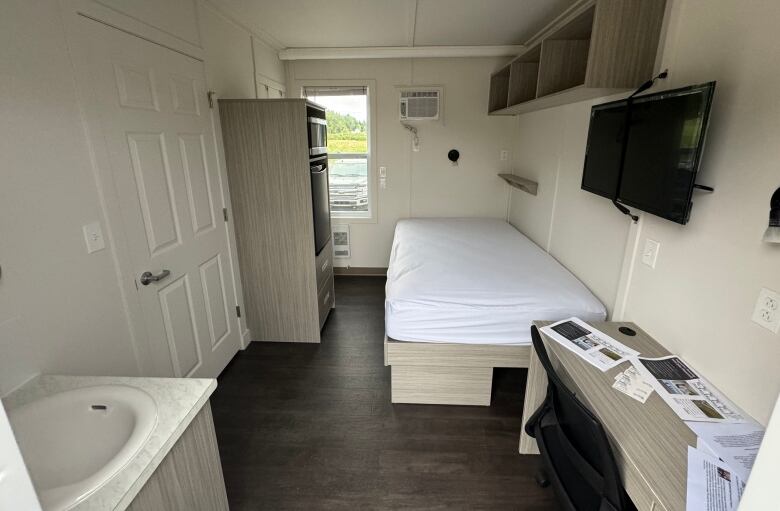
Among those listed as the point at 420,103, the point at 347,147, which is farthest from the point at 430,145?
the point at 347,147

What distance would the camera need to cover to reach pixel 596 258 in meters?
2.14

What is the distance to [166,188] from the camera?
6.26 ft

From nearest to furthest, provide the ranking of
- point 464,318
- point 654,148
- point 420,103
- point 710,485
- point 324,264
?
point 710,485 → point 654,148 → point 464,318 → point 324,264 → point 420,103

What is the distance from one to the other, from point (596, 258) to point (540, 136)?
4.80 ft

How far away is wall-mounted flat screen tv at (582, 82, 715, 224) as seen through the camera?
4.08 ft

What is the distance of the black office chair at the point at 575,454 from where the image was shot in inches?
41.3

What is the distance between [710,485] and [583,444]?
332mm

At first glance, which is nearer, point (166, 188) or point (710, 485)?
point (710, 485)

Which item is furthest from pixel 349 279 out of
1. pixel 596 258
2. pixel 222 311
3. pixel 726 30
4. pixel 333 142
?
pixel 726 30

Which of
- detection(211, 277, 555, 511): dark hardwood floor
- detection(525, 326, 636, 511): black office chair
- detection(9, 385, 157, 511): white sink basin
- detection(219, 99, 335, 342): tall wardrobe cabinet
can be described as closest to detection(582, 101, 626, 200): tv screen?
detection(525, 326, 636, 511): black office chair

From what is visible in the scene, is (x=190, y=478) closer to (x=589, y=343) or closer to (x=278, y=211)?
(x=589, y=343)

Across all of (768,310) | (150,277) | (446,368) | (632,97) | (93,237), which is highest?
(632,97)

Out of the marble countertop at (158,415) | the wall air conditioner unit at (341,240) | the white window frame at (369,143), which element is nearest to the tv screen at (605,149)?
the marble countertop at (158,415)

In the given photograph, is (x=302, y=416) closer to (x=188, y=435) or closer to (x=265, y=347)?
(x=265, y=347)
